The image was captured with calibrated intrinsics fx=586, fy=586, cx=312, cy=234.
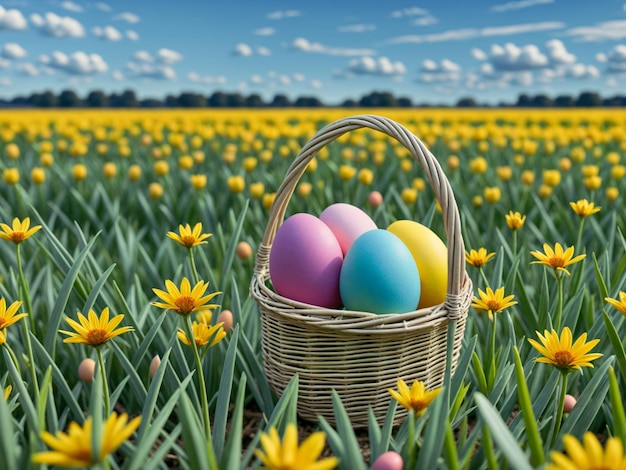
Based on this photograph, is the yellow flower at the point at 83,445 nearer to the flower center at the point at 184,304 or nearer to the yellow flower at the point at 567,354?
the flower center at the point at 184,304

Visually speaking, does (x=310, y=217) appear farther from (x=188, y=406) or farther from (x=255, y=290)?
(x=188, y=406)

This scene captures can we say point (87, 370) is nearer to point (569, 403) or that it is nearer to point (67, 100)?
point (569, 403)

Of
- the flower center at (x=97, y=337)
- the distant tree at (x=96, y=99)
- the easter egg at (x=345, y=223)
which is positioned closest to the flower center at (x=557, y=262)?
the easter egg at (x=345, y=223)

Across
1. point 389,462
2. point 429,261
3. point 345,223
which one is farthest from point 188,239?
point 389,462

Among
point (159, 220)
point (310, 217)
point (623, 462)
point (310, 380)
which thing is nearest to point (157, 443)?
point (310, 380)

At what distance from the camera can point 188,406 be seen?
912 mm

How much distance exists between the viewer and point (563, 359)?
1.05 metres

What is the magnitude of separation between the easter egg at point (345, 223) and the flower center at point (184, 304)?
56cm

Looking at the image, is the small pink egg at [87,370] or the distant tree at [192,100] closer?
the small pink egg at [87,370]

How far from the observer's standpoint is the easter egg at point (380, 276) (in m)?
1.38

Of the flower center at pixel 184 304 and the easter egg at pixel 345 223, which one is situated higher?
the easter egg at pixel 345 223

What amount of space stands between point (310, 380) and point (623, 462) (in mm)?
831

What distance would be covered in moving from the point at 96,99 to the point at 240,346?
2802 cm

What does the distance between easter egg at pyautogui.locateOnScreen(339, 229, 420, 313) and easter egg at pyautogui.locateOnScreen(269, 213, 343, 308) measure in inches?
2.8
